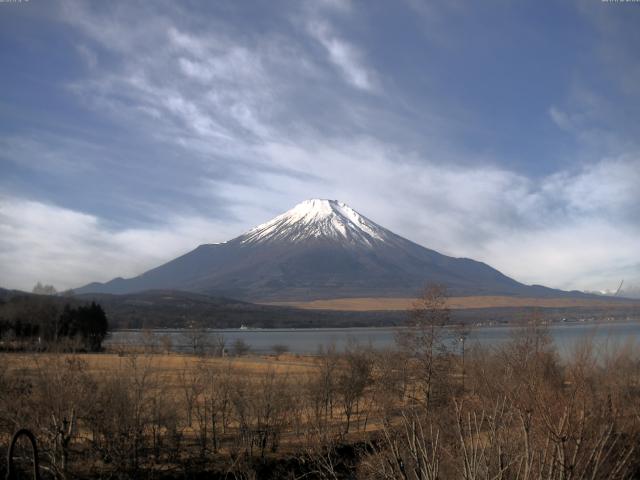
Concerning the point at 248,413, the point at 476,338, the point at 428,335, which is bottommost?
the point at 248,413

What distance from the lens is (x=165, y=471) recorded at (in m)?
19.0

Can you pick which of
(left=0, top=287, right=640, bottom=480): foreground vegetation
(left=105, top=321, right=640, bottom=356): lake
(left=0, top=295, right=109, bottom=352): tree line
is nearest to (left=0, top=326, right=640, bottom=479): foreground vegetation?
(left=0, top=287, right=640, bottom=480): foreground vegetation

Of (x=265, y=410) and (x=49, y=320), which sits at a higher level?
(x=49, y=320)

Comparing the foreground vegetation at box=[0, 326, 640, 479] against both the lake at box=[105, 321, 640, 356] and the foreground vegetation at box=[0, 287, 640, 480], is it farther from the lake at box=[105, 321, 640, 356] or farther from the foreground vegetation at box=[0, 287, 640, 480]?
the lake at box=[105, 321, 640, 356]

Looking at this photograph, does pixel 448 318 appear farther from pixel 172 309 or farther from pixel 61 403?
pixel 172 309

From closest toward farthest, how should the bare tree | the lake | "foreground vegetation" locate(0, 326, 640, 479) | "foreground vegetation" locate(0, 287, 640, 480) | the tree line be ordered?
"foreground vegetation" locate(0, 287, 640, 480) → "foreground vegetation" locate(0, 326, 640, 479) → the lake → the bare tree → the tree line

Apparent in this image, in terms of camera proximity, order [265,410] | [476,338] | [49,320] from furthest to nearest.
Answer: [49,320] → [476,338] → [265,410]

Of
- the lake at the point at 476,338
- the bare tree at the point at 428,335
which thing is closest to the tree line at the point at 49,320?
the lake at the point at 476,338

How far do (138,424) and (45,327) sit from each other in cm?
5285

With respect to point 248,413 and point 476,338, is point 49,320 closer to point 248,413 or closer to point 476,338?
point 476,338

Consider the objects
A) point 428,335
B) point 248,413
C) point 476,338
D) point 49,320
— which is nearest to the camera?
point 248,413

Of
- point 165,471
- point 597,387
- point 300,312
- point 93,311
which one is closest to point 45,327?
point 93,311

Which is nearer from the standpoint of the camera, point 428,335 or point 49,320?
point 428,335

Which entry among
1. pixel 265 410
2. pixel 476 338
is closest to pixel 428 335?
pixel 476 338
